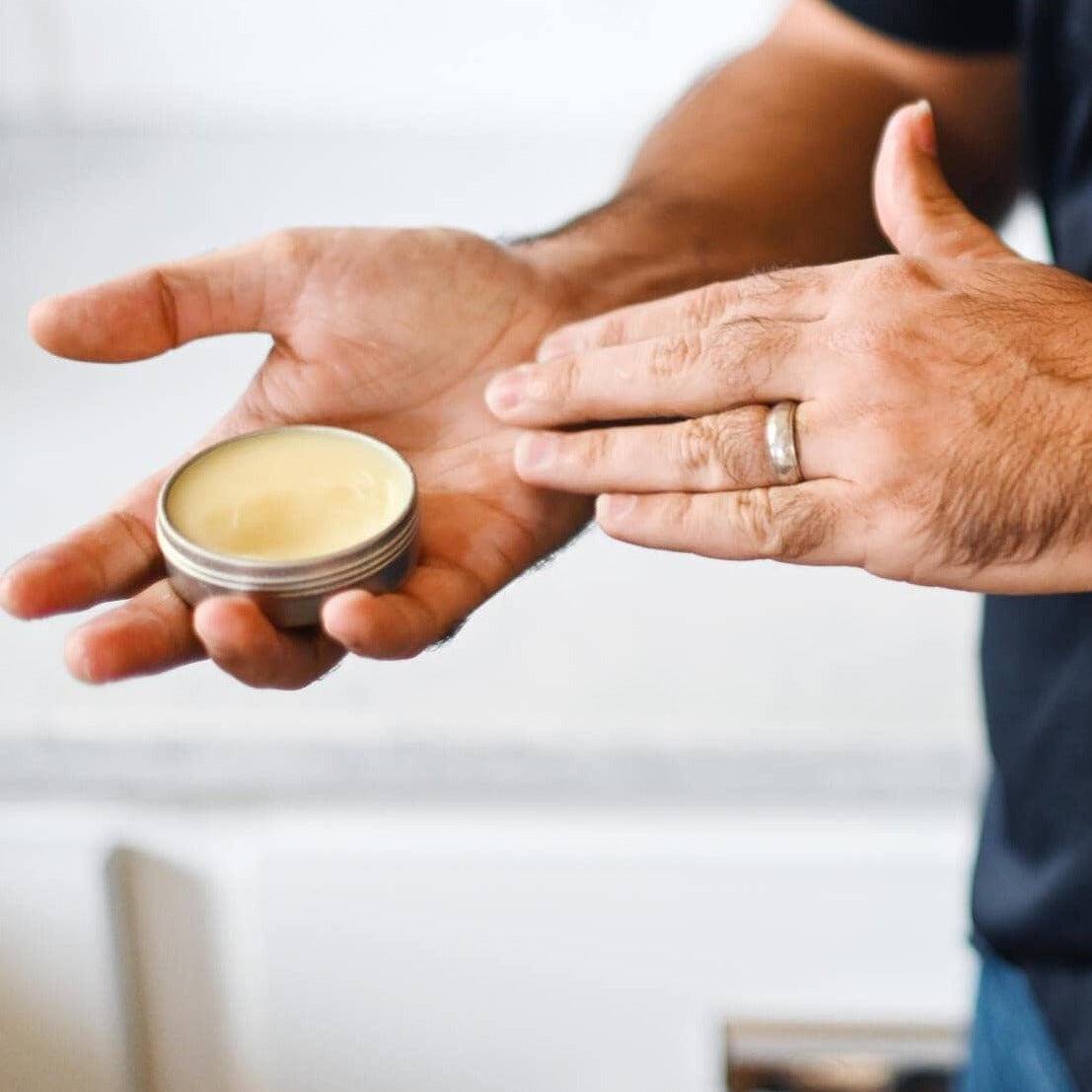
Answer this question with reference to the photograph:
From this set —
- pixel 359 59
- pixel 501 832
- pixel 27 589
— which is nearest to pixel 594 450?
pixel 27 589

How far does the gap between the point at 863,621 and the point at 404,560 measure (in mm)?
415

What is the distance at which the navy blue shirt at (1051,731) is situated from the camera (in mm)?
667

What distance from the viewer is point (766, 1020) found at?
959 mm

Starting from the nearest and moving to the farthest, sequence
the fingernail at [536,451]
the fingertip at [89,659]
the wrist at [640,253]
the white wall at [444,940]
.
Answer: the fingertip at [89,659] → the fingernail at [536,451] → the wrist at [640,253] → the white wall at [444,940]

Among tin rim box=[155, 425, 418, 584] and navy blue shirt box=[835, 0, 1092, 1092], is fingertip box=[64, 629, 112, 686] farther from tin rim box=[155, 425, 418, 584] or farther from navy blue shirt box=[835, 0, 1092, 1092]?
navy blue shirt box=[835, 0, 1092, 1092]

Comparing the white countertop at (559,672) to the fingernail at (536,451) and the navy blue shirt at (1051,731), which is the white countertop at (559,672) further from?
the fingernail at (536,451)

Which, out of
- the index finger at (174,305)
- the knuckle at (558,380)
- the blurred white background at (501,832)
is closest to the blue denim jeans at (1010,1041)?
the blurred white background at (501,832)

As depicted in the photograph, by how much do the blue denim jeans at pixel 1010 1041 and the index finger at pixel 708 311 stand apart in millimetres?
362

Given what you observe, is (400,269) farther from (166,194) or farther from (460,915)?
(166,194)

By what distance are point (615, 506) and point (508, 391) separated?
9 cm

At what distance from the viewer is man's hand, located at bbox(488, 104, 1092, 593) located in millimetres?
539

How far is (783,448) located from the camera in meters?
0.57

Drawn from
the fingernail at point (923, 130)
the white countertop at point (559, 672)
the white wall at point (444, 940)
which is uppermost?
the fingernail at point (923, 130)

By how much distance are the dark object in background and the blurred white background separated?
22mm
